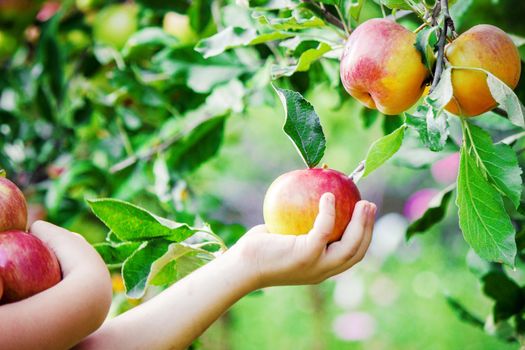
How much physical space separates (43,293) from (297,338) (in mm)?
2545

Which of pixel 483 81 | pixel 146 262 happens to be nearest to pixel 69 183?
pixel 146 262

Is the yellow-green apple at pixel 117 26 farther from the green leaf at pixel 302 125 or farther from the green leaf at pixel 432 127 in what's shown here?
the green leaf at pixel 432 127

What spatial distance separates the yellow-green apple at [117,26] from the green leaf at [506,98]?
95 centimetres

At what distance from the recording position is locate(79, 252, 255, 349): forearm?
0.70 m

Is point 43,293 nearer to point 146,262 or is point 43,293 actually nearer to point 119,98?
point 146,262

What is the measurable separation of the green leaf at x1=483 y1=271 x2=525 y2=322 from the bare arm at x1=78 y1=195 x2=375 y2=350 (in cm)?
39

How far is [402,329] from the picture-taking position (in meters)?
3.04

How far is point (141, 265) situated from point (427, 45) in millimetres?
344

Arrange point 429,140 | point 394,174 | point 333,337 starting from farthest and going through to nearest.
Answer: point 394,174
point 333,337
point 429,140

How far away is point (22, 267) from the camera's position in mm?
644

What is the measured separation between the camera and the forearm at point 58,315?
63 centimetres

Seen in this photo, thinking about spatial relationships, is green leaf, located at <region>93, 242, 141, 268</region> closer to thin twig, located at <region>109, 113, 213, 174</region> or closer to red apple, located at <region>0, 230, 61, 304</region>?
red apple, located at <region>0, 230, 61, 304</region>

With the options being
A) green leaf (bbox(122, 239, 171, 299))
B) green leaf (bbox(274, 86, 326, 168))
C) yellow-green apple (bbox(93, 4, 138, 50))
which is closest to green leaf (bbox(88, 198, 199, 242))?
green leaf (bbox(122, 239, 171, 299))

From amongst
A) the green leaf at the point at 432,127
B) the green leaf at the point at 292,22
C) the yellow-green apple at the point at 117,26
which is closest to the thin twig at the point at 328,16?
the green leaf at the point at 292,22
